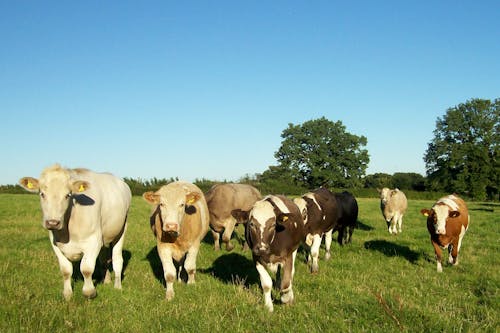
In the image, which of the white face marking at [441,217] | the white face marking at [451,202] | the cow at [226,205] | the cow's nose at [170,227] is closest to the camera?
the cow's nose at [170,227]

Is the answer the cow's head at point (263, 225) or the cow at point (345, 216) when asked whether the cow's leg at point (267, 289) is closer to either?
the cow's head at point (263, 225)

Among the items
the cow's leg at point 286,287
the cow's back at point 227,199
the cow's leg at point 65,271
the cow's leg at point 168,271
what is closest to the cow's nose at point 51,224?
the cow's leg at point 65,271

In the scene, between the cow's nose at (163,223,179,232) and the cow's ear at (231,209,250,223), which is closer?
the cow's nose at (163,223,179,232)

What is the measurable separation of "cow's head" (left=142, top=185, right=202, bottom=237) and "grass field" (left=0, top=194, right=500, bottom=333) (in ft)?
3.87

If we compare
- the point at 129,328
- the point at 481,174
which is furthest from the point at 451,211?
the point at 481,174

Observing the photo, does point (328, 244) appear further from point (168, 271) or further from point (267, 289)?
point (168, 271)

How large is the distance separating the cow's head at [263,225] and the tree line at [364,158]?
38714 millimetres

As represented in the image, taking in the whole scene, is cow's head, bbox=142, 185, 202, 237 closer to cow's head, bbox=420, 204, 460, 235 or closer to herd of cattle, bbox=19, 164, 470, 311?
herd of cattle, bbox=19, 164, 470, 311

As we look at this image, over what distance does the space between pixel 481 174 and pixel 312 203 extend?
5477cm

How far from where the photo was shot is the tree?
227ft

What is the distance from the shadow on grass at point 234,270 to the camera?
27.9 ft

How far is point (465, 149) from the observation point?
60.3m

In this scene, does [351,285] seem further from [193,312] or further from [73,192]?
[73,192]

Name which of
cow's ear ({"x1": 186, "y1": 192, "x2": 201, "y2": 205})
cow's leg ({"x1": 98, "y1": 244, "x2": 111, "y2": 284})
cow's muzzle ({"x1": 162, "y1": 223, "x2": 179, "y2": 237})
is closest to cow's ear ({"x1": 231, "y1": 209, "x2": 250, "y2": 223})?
cow's ear ({"x1": 186, "y1": 192, "x2": 201, "y2": 205})
